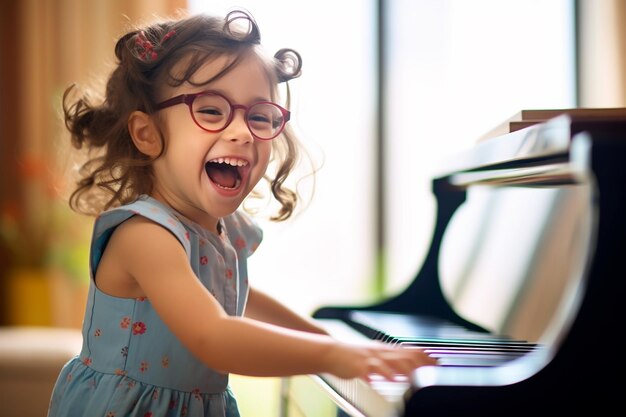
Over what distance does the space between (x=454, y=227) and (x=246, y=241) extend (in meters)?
0.62

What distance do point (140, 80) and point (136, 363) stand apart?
1.66 feet

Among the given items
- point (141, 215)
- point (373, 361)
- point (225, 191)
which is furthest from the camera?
point (225, 191)

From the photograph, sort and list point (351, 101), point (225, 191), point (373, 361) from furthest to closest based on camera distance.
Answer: point (351, 101), point (225, 191), point (373, 361)

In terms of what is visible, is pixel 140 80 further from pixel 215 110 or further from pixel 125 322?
pixel 125 322

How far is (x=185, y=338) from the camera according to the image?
3.52ft

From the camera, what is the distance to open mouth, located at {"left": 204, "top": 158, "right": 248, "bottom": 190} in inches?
54.1

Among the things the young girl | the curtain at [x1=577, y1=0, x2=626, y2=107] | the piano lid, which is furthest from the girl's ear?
the curtain at [x1=577, y1=0, x2=626, y2=107]

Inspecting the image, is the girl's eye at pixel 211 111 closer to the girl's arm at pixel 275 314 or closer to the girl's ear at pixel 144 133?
the girl's ear at pixel 144 133

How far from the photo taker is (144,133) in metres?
1.45

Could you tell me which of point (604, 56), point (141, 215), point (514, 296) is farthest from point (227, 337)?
point (604, 56)

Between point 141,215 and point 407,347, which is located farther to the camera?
point 141,215

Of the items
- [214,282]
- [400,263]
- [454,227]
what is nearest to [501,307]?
[454,227]

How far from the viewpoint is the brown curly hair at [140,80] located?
1400mm

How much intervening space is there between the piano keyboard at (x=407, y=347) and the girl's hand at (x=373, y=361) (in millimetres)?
19
